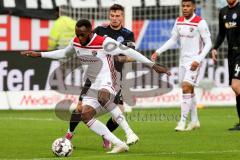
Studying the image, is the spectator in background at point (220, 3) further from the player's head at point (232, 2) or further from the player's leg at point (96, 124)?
the player's leg at point (96, 124)

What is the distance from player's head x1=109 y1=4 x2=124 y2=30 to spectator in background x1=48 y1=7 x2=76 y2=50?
7.97m

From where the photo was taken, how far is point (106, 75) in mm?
10922

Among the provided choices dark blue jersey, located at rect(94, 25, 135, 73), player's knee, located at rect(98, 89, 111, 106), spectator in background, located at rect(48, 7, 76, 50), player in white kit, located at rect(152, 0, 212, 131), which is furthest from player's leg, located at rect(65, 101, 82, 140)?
spectator in background, located at rect(48, 7, 76, 50)

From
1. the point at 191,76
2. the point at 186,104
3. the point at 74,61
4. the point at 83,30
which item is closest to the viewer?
the point at 83,30

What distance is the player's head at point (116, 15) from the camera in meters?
12.3

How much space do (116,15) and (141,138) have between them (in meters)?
2.04

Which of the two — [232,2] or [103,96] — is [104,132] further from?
[232,2]

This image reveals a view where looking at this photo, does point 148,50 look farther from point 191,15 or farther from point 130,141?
point 130,141

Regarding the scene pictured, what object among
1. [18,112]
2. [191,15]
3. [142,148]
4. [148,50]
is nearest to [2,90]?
[18,112]

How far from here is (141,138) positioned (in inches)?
511

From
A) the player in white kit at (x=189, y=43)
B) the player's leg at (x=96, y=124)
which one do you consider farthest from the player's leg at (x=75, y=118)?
the player in white kit at (x=189, y=43)

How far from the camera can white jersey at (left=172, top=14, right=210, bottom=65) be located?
15.0 metres

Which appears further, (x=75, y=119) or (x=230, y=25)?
(x=230, y=25)

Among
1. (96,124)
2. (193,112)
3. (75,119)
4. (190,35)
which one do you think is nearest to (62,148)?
(96,124)
